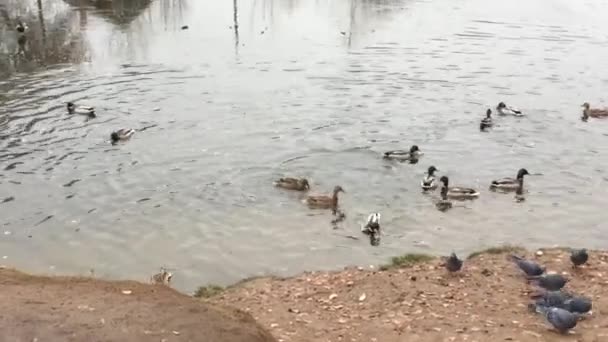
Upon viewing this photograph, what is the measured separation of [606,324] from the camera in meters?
12.0

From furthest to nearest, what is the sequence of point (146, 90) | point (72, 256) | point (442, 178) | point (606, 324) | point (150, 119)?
point (146, 90)
point (150, 119)
point (442, 178)
point (72, 256)
point (606, 324)

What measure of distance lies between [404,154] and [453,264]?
8220mm

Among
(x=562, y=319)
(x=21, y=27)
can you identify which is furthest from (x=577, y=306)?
(x=21, y=27)

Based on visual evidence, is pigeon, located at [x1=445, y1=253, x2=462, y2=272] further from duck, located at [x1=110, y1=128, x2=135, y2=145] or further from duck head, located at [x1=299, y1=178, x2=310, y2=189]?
duck, located at [x1=110, y1=128, x2=135, y2=145]

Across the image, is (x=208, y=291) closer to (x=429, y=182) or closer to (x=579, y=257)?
(x=579, y=257)

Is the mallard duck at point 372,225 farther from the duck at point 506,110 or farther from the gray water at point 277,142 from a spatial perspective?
the duck at point 506,110

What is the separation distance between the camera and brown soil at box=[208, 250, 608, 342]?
11938mm

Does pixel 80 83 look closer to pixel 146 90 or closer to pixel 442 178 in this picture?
pixel 146 90

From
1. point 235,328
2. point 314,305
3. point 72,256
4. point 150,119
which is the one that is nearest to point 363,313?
point 314,305

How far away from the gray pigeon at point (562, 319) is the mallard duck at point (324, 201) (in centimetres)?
795

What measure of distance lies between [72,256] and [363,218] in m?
7.23

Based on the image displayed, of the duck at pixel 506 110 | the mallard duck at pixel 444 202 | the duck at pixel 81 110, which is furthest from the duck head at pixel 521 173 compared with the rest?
the duck at pixel 81 110

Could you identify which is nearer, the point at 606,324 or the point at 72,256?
the point at 606,324

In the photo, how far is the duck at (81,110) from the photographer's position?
1006 inches
